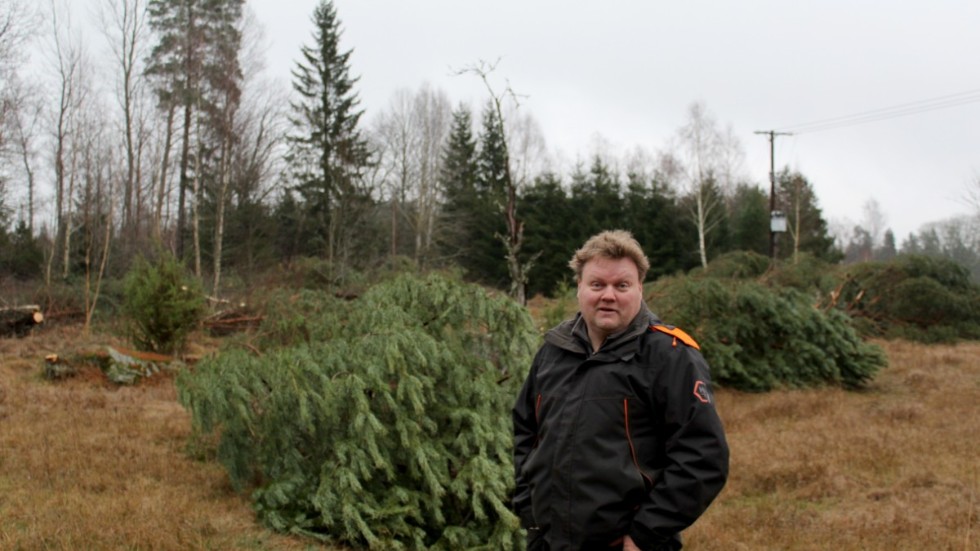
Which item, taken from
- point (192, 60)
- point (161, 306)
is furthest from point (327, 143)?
point (161, 306)

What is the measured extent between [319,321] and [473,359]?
5.80 ft

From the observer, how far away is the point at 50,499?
537 cm

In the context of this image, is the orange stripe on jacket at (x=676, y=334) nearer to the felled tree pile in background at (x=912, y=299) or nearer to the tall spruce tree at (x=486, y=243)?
the felled tree pile in background at (x=912, y=299)

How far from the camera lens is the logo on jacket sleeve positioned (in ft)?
7.52

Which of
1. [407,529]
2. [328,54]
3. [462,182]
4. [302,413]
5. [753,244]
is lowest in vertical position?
[407,529]

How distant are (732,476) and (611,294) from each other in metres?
5.23

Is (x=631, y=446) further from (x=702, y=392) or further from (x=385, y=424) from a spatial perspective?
(x=385, y=424)

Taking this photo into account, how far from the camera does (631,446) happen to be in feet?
7.75

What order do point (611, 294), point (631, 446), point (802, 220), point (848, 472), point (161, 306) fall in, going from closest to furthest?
point (631, 446) → point (611, 294) → point (848, 472) → point (161, 306) → point (802, 220)

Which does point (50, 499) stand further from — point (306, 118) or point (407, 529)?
point (306, 118)

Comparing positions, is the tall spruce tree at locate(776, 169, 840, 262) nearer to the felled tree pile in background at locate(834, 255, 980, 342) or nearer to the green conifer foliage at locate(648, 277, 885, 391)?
the felled tree pile in background at locate(834, 255, 980, 342)

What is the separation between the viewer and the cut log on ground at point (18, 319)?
50.5ft

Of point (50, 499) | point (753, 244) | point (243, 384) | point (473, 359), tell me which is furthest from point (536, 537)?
point (753, 244)

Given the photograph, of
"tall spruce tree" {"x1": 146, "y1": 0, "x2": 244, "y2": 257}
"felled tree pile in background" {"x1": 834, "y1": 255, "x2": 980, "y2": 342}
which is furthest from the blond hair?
"tall spruce tree" {"x1": 146, "y1": 0, "x2": 244, "y2": 257}
